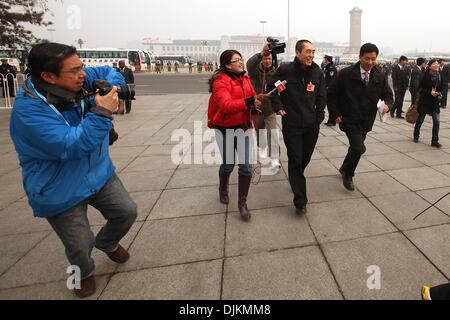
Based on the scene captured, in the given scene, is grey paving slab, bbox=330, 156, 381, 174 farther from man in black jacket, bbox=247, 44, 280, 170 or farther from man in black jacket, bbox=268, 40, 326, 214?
man in black jacket, bbox=268, 40, 326, 214

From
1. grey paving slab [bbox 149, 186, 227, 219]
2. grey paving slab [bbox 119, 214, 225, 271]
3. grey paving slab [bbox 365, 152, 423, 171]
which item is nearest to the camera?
grey paving slab [bbox 119, 214, 225, 271]

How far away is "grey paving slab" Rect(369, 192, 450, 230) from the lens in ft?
10.3

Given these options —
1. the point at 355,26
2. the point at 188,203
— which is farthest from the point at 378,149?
the point at 355,26

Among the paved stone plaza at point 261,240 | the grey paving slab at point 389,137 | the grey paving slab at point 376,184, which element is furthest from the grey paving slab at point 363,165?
the grey paving slab at point 389,137

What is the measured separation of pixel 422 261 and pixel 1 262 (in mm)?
3583

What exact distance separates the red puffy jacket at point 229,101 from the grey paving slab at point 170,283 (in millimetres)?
1342

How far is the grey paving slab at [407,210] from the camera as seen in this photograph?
314cm

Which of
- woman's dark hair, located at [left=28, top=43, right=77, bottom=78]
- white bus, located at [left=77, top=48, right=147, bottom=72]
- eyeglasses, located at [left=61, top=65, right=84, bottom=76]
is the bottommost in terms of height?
eyeglasses, located at [left=61, top=65, right=84, bottom=76]

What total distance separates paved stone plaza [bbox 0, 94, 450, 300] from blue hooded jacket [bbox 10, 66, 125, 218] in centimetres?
83

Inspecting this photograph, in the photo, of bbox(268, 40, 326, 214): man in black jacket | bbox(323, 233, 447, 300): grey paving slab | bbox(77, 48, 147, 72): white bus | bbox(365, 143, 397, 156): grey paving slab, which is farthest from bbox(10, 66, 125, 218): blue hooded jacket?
bbox(77, 48, 147, 72): white bus

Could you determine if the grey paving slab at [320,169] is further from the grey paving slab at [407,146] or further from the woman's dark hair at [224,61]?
the woman's dark hair at [224,61]
